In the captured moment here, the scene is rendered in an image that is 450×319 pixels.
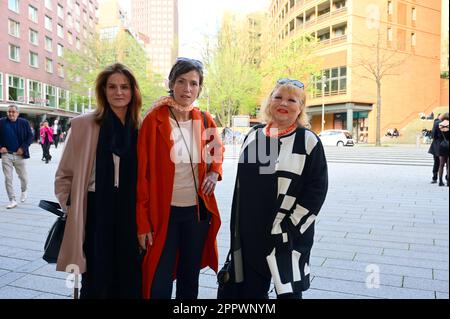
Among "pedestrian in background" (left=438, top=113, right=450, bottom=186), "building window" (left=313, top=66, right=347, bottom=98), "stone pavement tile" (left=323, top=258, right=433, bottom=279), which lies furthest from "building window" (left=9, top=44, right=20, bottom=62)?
"stone pavement tile" (left=323, top=258, right=433, bottom=279)

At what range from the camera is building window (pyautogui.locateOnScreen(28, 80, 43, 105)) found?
2880 cm

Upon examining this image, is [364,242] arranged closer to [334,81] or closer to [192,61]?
[192,61]

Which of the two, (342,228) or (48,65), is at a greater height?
(48,65)

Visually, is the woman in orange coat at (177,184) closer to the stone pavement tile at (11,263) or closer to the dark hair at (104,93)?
the dark hair at (104,93)

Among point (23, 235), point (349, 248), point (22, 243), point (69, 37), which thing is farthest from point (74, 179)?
Answer: point (69, 37)

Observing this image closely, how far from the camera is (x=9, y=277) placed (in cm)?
314

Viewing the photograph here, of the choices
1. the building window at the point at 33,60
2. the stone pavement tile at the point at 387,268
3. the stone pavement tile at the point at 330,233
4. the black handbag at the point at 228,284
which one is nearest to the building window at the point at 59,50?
the building window at the point at 33,60

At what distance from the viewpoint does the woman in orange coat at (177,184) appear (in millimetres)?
2059

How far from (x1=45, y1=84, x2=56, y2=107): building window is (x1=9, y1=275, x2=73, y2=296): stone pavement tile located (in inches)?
1216

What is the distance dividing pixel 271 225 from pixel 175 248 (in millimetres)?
622

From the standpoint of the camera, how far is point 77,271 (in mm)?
2107

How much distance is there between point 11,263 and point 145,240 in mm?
2192

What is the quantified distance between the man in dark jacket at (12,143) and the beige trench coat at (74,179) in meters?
4.95
